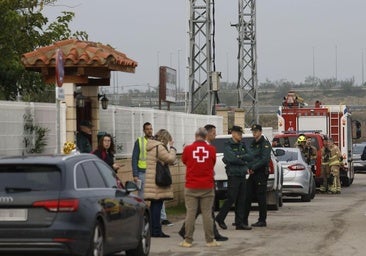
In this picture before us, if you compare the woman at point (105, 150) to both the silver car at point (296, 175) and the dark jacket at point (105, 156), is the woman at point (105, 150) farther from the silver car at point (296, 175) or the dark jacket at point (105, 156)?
the silver car at point (296, 175)

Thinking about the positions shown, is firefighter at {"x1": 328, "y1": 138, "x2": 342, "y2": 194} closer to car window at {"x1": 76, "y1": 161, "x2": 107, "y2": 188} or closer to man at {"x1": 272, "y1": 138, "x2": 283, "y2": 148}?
man at {"x1": 272, "y1": 138, "x2": 283, "y2": 148}

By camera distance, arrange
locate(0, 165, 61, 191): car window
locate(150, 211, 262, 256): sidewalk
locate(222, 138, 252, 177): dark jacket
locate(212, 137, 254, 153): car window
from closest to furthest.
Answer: locate(0, 165, 61, 191): car window, locate(150, 211, 262, 256): sidewalk, locate(222, 138, 252, 177): dark jacket, locate(212, 137, 254, 153): car window

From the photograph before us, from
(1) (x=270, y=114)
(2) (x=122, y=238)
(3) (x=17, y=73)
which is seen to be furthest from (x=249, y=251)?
(1) (x=270, y=114)

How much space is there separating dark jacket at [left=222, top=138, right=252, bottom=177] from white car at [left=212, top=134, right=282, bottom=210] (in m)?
4.48

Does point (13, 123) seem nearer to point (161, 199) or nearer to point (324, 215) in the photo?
point (161, 199)

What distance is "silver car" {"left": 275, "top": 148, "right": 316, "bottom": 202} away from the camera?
91.9 ft

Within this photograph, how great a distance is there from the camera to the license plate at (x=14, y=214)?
11.6m

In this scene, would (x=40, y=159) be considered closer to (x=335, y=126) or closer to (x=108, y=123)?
(x=108, y=123)

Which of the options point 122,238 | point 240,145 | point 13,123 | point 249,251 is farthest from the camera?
point 240,145

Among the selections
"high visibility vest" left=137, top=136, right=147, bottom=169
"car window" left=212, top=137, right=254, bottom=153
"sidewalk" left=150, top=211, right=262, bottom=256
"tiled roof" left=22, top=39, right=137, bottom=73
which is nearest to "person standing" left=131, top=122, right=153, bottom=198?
"high visibility vest" left=137, top=136, right=147, bottom=169

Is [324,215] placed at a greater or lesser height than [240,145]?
lesser

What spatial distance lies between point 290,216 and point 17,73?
21.7 ft

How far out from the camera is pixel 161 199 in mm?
17312

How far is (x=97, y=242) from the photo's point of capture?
1208 cm
